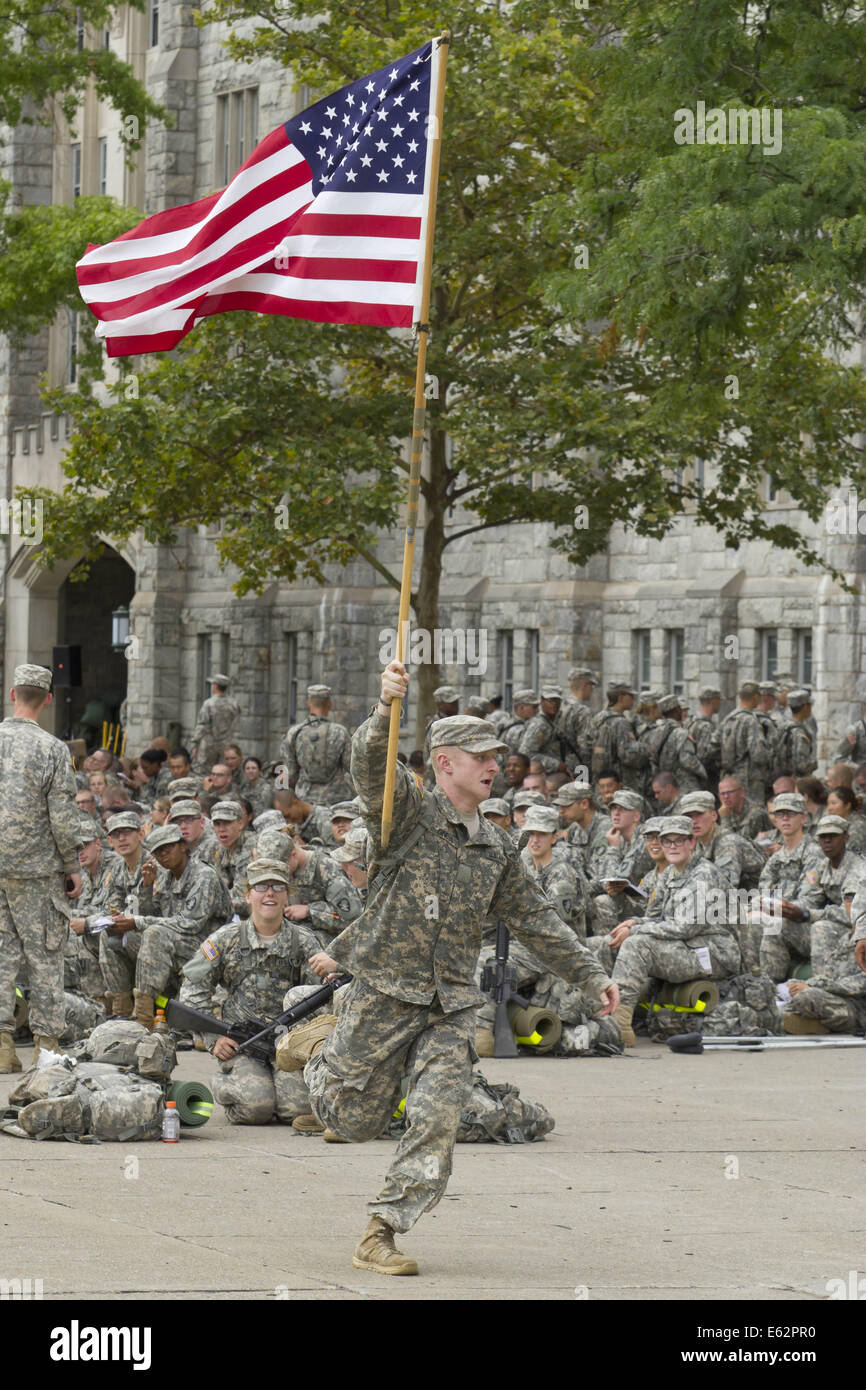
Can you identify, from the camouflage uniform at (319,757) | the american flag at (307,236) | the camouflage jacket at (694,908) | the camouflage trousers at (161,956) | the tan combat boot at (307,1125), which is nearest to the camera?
the american flag at (307,236)

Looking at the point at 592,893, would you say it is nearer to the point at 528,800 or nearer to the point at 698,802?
the point at 528,800

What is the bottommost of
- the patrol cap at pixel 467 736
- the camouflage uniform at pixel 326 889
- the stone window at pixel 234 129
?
the camouflage uniform at pixel 326 889

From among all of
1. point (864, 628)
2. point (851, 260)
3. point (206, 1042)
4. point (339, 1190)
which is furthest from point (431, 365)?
point (339, 1190)

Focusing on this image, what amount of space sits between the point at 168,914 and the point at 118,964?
555 mm

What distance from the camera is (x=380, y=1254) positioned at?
23.8ft

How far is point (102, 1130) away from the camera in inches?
403

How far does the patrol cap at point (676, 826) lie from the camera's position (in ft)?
46.8

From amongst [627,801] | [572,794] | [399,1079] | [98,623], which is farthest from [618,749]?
[98,623]

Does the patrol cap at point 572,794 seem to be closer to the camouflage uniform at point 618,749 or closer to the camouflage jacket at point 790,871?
the camouflage jacket at point 790,871

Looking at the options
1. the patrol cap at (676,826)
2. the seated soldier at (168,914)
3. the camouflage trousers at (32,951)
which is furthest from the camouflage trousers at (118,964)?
the patrol cap at (676,826)

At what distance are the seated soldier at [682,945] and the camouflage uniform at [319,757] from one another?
253 inches

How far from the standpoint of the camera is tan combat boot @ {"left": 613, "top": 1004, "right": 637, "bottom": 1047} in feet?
45.4

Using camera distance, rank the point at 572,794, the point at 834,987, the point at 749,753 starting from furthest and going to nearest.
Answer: the point at 749,753, the point at 572,794, the point at 834,987

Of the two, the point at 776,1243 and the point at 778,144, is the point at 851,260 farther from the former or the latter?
the point at 776,1243
